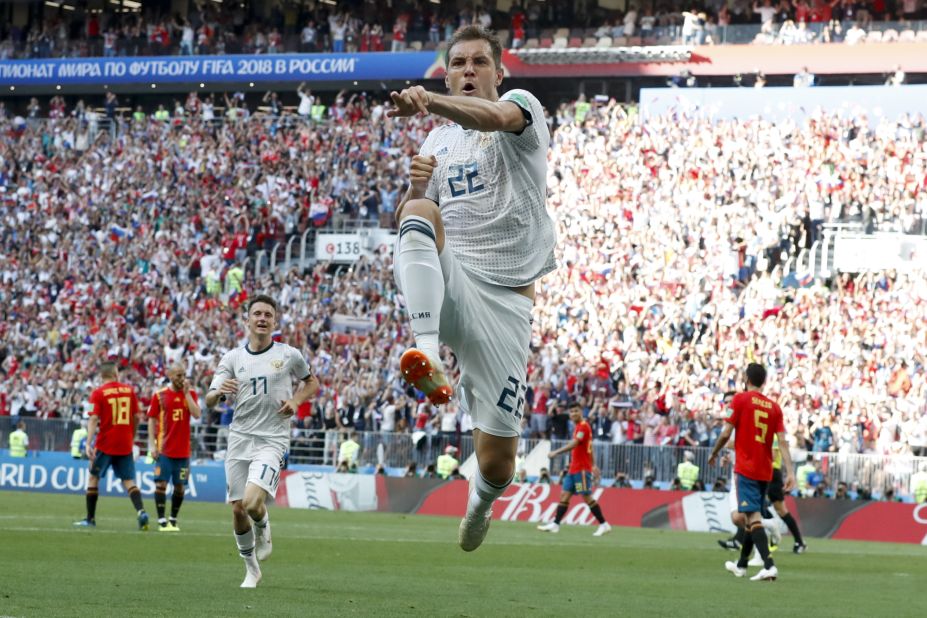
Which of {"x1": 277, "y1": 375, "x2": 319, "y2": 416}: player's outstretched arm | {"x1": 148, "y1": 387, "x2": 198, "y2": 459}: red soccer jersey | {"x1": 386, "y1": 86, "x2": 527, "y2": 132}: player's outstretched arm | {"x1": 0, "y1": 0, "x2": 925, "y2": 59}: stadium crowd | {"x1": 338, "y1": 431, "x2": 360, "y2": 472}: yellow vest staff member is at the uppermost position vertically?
{"x1": 0, "y1": 0, "x2": 925, "y2": 59}: stadium crowd

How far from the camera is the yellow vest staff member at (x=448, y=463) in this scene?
3005 cm

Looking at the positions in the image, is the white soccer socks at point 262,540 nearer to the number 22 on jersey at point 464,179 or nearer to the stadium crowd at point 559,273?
the number 22 on jersey at point 464,179

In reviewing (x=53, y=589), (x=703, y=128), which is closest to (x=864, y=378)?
(x=703, y=128)

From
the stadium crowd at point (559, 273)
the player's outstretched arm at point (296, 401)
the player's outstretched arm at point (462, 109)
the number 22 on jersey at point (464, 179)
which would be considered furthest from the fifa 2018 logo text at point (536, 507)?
the player's outstretched arm at point (462, 109)

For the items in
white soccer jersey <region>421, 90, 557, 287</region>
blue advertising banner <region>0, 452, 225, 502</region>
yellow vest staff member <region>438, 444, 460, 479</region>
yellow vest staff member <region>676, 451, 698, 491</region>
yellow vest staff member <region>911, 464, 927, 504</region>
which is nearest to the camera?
white soccer jersey <region>421, 90, 557, 287</region>

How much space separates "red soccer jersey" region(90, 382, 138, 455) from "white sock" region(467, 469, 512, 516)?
12733 millimetres

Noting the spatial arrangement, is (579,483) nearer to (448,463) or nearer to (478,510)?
(448,463)

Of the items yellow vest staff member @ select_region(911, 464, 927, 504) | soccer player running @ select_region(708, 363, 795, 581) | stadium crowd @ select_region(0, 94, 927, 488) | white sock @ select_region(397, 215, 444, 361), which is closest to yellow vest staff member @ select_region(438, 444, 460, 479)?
stadium crowd @ select_region(0, 94, 927, 488)

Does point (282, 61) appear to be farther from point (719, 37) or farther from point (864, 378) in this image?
point (864, 378)

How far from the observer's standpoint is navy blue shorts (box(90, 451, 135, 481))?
20734 mm

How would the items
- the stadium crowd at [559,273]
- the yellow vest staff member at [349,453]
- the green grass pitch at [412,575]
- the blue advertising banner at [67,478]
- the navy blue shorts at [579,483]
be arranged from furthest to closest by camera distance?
1. the blue advertising banner at [67,478]
2. the yellow vest staff member at [349,453]
3. the stadium crowd at [559,273]
4. the navy blue shorts at [579,483]
5. the green grass pitch at [412,575]

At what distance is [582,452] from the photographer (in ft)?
80.5

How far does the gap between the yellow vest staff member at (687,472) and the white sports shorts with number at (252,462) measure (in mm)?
15132

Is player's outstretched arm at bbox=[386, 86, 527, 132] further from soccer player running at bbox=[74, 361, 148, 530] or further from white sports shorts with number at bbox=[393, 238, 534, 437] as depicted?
soccer player running at bbox=[74, 361, 148, 530]
